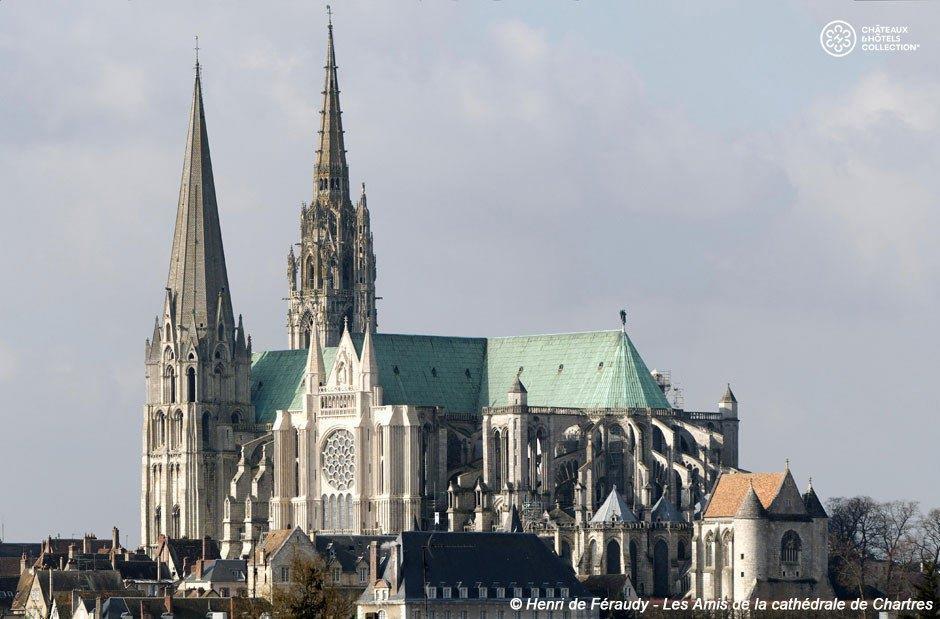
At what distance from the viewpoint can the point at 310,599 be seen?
127 metres

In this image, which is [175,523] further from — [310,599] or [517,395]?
[310,599]

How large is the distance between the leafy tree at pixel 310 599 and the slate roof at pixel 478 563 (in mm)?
9240

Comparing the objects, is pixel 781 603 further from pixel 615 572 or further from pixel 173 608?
pixel 173 608

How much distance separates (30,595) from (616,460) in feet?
116

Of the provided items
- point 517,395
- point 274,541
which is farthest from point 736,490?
point 274,541

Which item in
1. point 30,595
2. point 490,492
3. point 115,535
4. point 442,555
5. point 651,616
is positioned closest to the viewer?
point 442,555

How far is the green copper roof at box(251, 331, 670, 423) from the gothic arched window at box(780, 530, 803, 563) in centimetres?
2035

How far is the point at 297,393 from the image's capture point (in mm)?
197500

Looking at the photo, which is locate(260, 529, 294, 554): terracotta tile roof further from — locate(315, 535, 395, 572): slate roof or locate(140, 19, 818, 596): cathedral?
locate(140, 19, 818, 596): cathedral

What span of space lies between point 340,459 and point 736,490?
96.3ft

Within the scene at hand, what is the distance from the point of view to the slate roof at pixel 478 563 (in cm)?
14275

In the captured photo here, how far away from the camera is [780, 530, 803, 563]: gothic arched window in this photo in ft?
536

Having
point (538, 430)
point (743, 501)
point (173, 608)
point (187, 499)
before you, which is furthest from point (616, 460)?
point (173, 608)

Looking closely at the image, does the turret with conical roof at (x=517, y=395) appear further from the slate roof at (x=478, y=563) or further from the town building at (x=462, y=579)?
the town building at (x=462, y=579)
